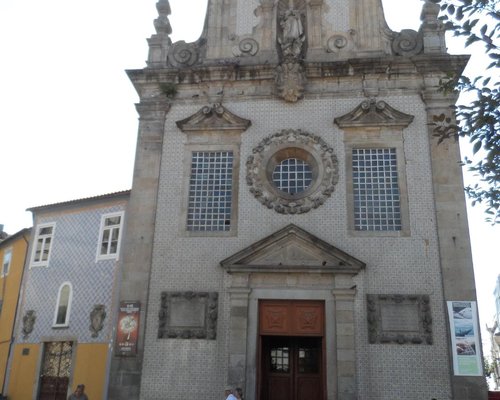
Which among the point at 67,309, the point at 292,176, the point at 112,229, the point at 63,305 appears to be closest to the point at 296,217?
the point at 292,176

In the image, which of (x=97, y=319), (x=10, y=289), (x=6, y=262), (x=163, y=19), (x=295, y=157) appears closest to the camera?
(x=295, y=157)

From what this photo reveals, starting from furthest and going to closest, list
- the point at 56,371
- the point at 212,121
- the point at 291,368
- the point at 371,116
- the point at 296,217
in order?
the point at 56,371 < the point at 212,121 < the point at 371,116 < the point at 296,217 < the point at 291,368

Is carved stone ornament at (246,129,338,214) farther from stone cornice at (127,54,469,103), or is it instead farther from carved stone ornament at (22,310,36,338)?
carved stone ornament at (22,310,36,338)

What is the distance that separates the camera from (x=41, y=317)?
63.7 feet

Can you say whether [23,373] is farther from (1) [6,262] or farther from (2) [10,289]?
(1) [6,262]

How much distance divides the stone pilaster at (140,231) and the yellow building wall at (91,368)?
12.9ft

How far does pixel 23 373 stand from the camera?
1922 cm

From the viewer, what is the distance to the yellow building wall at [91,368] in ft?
56.4

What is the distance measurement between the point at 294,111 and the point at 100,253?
8.32m

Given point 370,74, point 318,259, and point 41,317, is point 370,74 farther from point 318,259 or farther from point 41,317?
point 41,317

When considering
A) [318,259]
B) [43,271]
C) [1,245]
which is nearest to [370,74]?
[318,259]

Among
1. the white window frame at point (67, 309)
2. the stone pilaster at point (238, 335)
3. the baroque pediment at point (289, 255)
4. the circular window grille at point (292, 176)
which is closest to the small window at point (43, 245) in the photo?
the white window frame at point (67, 309)

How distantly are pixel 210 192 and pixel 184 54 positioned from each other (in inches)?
184

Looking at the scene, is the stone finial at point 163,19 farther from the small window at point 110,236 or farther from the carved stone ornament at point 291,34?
the small window at point 110,236
